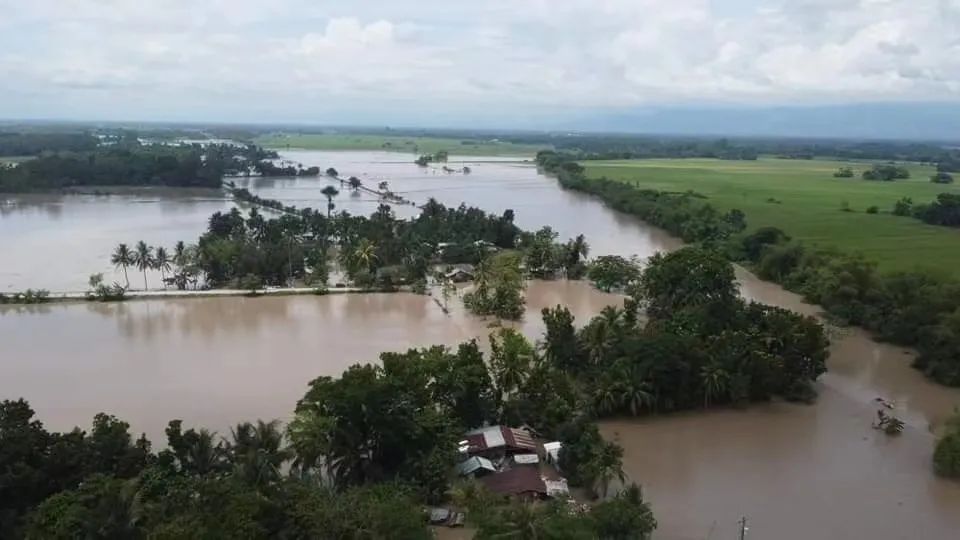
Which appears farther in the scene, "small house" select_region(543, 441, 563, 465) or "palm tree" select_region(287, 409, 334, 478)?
"small house" select_region(543, 441, 563, 465)

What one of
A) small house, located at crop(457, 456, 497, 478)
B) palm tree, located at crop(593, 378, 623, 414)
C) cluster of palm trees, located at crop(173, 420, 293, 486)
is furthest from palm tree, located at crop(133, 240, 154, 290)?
small house, located at crop(457, 456, 497, 478)

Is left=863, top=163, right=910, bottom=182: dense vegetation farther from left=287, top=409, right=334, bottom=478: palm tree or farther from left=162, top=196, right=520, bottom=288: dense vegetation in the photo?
left=287, top=409, right=334, bottom=478: palm tree

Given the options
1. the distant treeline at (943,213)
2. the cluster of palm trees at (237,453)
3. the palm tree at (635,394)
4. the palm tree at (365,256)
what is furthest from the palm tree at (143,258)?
the distant treeline at (943,213)

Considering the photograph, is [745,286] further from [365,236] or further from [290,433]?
[290,433]

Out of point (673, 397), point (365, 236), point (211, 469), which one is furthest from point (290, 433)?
point (365, 236)

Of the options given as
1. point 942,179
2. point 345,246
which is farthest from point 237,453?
point 942,179

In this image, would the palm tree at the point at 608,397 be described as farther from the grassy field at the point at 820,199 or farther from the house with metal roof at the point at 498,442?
the grassy field at the point at 820,199
